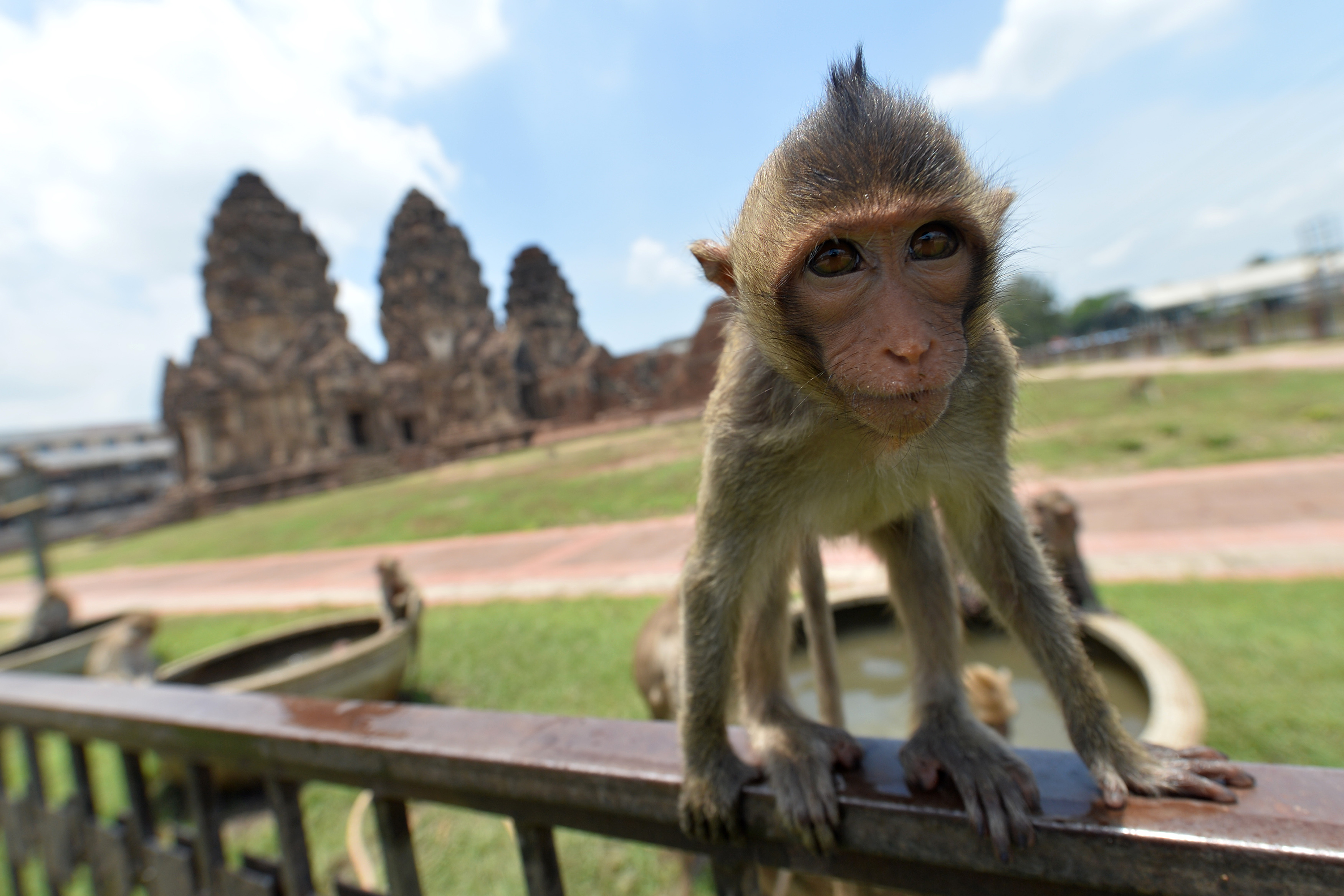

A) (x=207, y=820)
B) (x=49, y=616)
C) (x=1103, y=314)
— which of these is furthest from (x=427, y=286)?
(x=1103, y=314)

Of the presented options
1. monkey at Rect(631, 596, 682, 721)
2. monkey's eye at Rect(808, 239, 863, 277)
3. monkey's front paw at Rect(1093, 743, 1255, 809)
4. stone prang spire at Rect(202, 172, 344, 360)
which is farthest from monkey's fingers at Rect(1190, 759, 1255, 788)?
stone prang spire at Rect(202, 172, 344, 360)

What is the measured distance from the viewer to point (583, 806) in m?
1.20

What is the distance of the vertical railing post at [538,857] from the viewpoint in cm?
130

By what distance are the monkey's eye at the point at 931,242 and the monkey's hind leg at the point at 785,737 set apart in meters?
0.94

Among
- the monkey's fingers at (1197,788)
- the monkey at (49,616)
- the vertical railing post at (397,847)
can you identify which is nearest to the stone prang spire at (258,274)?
the monkey at (49,616)

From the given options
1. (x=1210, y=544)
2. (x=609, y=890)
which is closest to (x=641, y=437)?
(x=1210, y=544)

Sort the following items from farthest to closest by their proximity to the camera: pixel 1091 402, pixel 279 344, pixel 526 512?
pixel 279 344
pixel 1091 402
pixel 526 512

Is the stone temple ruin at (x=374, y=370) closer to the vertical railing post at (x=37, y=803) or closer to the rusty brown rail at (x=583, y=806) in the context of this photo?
the vertical railing post at (x=37, y=803)

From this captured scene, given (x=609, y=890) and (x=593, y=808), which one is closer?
(x=593, y=808)

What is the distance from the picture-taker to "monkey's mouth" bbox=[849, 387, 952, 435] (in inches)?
46.5

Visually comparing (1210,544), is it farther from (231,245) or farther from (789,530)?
(231,245)

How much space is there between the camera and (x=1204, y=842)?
809mm

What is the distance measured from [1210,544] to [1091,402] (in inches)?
443

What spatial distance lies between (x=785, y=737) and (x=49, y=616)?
9542mm
